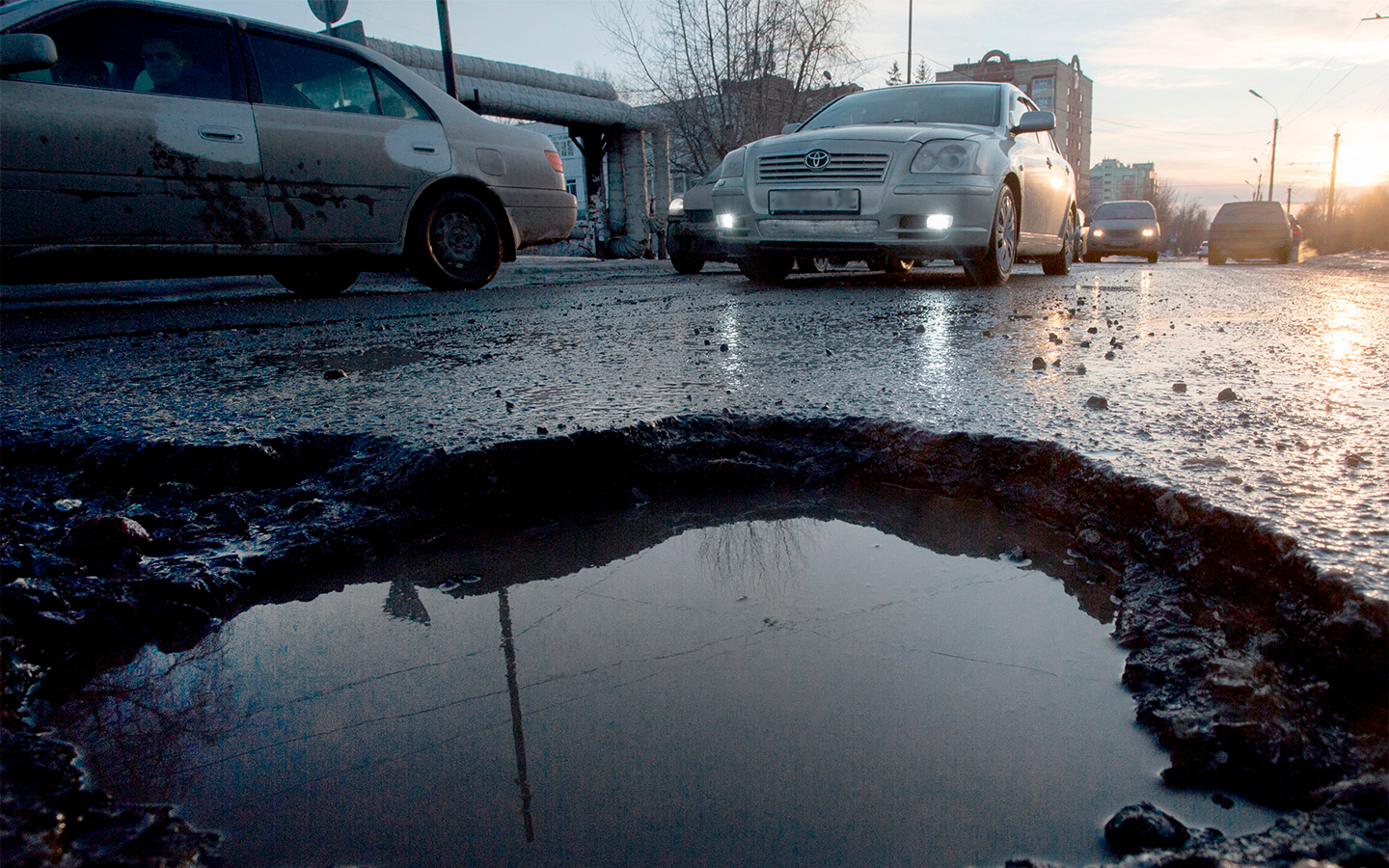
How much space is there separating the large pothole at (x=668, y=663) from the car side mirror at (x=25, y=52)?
9.10 feet

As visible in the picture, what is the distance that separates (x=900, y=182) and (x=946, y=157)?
321 mm

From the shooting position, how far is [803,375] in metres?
2.72

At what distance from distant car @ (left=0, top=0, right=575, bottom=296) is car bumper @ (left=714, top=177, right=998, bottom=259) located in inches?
68.3

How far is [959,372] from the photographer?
271 cm

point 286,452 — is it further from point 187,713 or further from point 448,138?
point 448,138

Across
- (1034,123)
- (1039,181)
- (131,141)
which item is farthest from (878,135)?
(131,141)

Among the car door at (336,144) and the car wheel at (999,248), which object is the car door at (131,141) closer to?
the car door at (336,144)

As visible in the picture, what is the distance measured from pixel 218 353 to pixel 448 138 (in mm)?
2704

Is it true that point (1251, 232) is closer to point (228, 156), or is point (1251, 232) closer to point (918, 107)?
point (918, 107)

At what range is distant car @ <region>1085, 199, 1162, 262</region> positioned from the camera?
16.4m

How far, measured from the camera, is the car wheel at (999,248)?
5.84 meters

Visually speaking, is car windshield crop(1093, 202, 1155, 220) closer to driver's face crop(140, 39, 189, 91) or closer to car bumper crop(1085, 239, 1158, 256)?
car bumper crop(1085, 239, 1158, 256)

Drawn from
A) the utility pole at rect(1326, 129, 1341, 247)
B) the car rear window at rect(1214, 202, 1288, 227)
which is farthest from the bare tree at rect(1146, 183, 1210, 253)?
the car rear window at rect(1214, 202, 1288, 227)

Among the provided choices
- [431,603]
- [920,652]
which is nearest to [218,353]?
[431,603]
